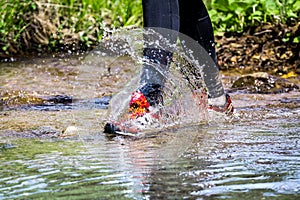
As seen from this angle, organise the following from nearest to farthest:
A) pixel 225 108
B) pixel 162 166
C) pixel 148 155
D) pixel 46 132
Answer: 1. pixel 162 166
2. pixel 148 155
3. pixel 46 132
4. pixel 225 108

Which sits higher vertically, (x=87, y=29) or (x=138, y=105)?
(x=87, y=29)

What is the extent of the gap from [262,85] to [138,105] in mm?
2221

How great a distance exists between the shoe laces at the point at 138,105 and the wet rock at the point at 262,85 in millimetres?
1993

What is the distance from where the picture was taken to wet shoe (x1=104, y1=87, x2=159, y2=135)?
3.50 metres

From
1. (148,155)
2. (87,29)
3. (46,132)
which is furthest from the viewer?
(87,29)

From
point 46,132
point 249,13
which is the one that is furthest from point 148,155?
point 249,13

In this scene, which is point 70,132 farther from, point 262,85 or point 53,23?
point 53,23

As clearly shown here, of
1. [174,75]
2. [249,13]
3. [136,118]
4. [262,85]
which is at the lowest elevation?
[262,85]

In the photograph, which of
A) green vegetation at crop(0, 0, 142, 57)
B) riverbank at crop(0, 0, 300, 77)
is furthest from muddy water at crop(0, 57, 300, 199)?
green vegetation at crop(0, 0, 142, 57)

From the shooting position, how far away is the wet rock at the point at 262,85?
5383mm

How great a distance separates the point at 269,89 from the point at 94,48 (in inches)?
134

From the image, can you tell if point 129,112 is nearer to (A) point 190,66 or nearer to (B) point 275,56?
(A) point 190,66

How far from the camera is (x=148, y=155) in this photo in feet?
9.80

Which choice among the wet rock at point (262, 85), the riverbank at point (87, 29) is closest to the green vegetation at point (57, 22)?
the riverbank at point (87, 29)
